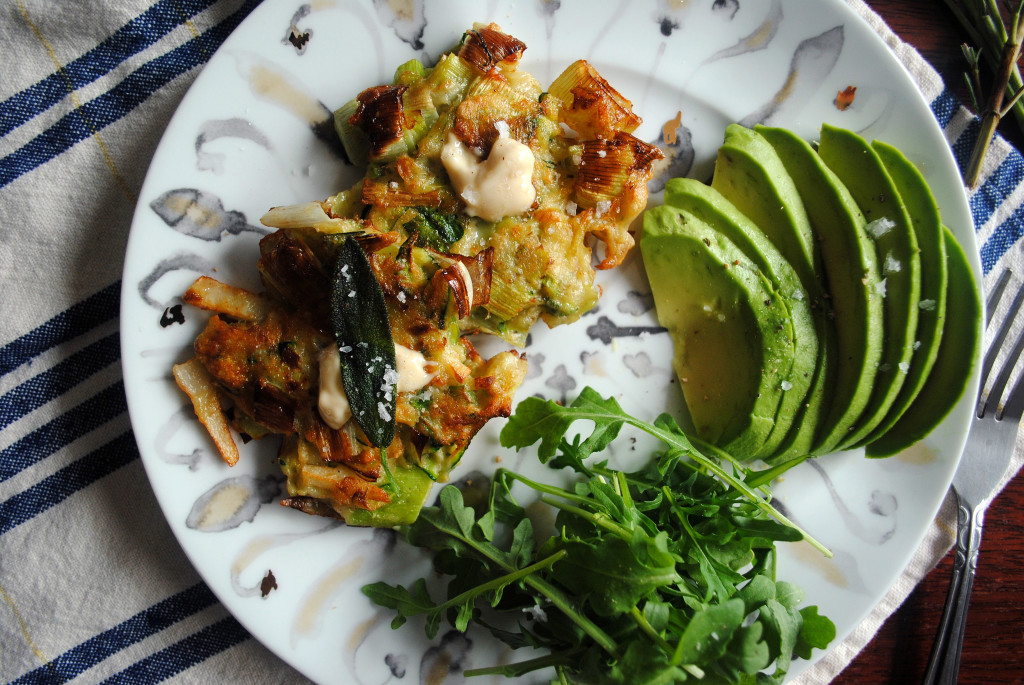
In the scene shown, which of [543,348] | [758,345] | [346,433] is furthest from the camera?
[543,348]

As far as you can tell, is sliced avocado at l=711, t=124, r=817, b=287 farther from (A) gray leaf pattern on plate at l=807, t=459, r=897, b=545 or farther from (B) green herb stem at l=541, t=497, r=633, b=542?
(B) green herb stem at l=541, t=497, r=633, b=542

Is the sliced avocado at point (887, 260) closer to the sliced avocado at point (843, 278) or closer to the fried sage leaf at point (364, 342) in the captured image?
the sliced avocado at point (843, 278)

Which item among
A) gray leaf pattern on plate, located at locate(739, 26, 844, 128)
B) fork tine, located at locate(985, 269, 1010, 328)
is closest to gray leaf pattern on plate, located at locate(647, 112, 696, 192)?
gray leaf pattern on plate, located at locate(739, 26, 844, 128)

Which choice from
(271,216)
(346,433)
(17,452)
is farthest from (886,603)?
(17,452)

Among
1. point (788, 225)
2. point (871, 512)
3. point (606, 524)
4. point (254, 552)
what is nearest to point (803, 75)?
point (788, 225)

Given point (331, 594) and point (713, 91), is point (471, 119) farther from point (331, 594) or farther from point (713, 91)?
point (331, 594)

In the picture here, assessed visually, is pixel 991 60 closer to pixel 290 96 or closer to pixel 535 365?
pixel 535 365

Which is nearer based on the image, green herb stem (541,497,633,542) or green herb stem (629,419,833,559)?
green herb stem (541,497,633,542)

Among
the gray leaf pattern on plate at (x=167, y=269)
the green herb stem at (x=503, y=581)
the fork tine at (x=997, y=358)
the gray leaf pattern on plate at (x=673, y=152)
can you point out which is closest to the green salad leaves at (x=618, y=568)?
the green herb stem at (x=503, y=581)
